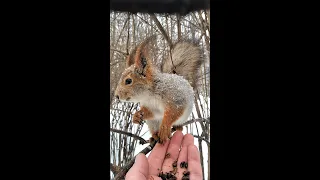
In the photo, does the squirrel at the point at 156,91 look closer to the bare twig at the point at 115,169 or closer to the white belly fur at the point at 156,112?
the white belly fur at the point at 156,112

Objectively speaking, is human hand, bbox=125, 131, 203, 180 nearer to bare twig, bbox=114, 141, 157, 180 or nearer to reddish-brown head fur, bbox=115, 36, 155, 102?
bare twig, bbox=114, 141, 157, 180

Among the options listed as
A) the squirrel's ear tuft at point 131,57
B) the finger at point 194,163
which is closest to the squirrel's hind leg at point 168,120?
the finger at point 194,163

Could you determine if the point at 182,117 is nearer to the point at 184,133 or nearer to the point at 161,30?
the point at 184,133

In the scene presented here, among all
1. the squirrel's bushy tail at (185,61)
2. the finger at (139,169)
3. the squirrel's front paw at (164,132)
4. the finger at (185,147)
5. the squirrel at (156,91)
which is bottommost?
the finger at (139,169)

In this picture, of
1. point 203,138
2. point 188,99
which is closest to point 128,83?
point 188,99

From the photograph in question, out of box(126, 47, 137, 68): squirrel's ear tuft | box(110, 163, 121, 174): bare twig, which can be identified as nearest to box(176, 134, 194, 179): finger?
box(110, 163, 121, 174): bare twig

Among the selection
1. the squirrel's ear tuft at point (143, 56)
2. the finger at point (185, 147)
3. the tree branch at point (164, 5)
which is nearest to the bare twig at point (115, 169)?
the finger at point (185, 147)

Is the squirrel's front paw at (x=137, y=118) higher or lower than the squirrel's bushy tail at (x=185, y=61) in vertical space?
lower
